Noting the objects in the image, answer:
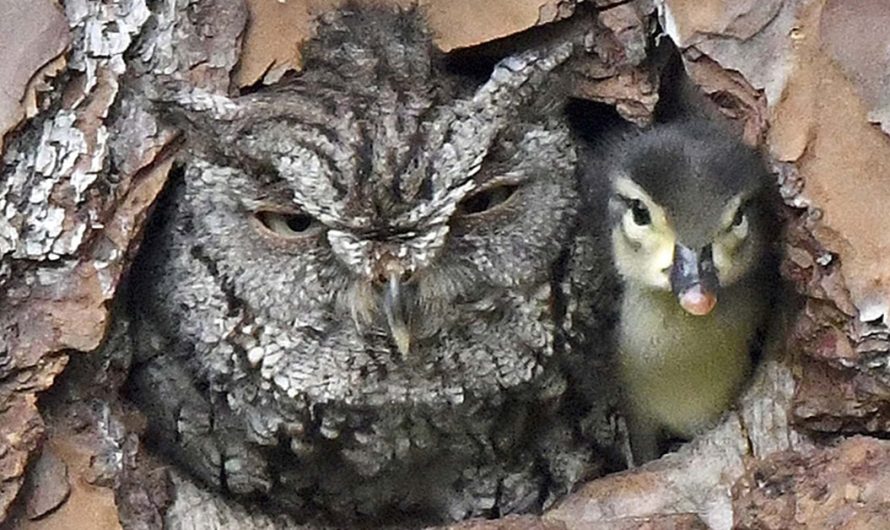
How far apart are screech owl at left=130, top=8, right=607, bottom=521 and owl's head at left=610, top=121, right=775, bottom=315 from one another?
139mm

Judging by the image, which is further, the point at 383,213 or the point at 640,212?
the point at 640,212

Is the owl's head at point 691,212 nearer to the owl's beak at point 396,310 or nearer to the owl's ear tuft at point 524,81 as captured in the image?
the owl's ear tuft at point 524,81

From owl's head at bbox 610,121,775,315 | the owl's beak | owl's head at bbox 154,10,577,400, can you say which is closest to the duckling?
owl's head at bbox 610,121,775,315

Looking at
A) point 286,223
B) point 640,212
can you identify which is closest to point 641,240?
point 640,212

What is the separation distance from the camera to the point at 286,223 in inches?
87.6

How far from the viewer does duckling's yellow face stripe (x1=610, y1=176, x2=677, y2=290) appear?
7.13 feet

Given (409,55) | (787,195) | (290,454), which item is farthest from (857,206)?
(290,454)

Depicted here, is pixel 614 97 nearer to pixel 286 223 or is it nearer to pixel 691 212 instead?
pixel 691 212

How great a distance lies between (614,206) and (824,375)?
34 cm

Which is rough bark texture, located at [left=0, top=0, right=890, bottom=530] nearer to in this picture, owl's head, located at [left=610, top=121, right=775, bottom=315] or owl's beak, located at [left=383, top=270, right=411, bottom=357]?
owl's head, located at [left=610, top=121, right=775, bottom=315]

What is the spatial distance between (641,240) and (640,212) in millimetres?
36

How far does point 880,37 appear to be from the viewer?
1.98m

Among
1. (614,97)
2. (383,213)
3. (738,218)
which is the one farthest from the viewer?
(614,97)

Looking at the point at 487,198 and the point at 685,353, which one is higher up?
the point at 487,198
